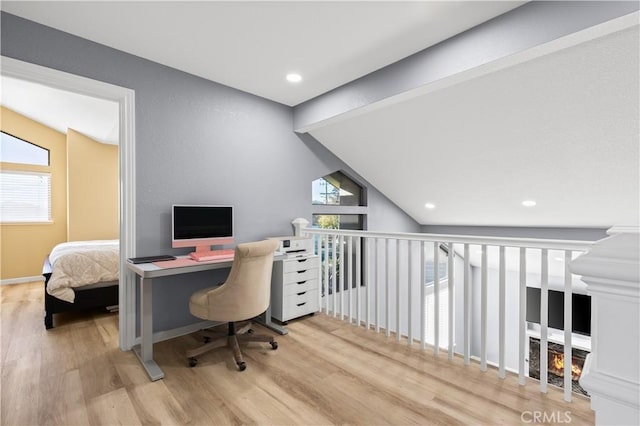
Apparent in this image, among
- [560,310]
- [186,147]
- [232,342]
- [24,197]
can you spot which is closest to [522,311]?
[232,342]

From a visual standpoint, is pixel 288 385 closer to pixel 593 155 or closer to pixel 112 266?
pixel 112 266

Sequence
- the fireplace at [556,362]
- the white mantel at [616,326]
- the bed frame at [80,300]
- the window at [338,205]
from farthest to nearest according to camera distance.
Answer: the fireplace at [556,362], the window at [338,205], the bed frame at [80,300], the white mantel at [616,326]

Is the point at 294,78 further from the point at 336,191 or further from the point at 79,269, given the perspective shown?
the point at 79,269

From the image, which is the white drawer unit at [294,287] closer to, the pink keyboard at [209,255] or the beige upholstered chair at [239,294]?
the pink keyboard at [209,255]

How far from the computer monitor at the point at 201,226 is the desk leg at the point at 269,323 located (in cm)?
84

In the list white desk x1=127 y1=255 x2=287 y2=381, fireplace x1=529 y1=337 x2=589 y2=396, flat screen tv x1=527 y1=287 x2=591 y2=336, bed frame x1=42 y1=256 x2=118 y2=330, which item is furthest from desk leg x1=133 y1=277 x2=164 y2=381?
flat screen tv x1=527 y1=287 x2=591 y2=336

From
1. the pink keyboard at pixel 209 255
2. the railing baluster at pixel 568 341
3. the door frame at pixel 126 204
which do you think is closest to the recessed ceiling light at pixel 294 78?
the door frame at pixel 126 204

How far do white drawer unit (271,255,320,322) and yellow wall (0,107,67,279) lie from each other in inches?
174

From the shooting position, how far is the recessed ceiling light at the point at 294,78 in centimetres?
301

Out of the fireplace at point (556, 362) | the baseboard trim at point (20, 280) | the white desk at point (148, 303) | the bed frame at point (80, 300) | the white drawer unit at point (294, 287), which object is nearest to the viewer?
the white desk at point (148, 303)

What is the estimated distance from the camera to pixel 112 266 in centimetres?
348

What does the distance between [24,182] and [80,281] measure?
318 cm

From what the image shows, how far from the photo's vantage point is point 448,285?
2.87 metres

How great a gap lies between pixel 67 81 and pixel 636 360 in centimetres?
326
